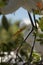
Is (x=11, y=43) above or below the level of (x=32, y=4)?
below

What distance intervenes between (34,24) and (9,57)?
0.24 meters

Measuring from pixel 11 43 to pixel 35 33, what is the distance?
225 millimetres

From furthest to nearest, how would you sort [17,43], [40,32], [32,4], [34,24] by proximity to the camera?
[17,43]
[34,24]
[40,32]
[32,4]

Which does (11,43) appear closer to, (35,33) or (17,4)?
(35,33)

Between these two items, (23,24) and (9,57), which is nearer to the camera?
(9,57)

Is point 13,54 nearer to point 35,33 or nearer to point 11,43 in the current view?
point 11,43

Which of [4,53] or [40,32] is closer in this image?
[40,32]

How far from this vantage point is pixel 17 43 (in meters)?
1.60

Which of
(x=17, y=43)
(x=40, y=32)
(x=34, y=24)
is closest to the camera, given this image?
(x=40, y=32)

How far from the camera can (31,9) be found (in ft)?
3.96

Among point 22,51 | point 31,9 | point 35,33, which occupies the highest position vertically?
point 31,9

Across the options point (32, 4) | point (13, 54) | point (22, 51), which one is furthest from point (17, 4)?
point (22, 51)

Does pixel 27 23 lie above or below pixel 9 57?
above

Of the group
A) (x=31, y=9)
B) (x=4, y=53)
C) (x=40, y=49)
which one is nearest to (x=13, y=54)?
(x=4, y=53)
